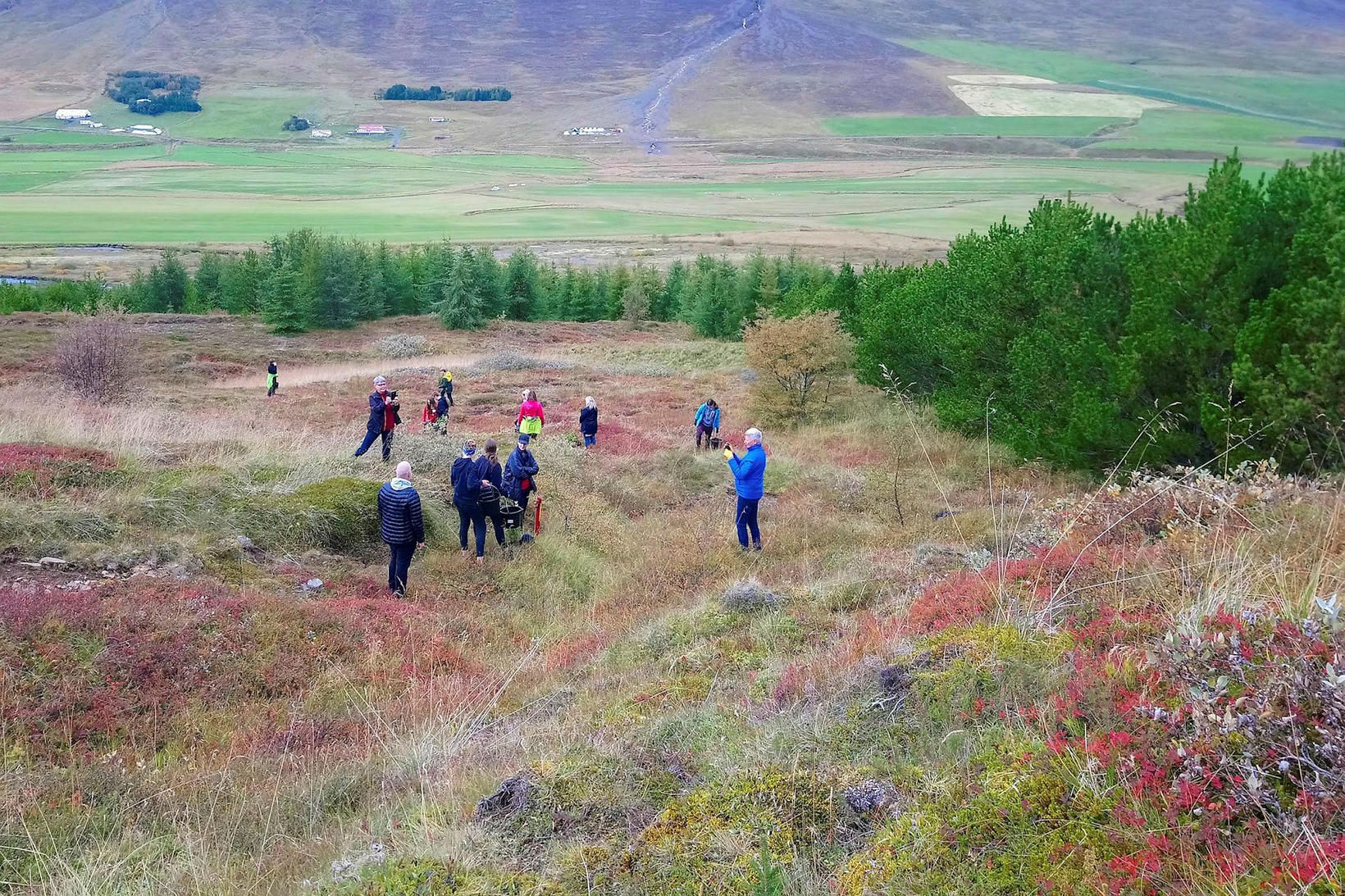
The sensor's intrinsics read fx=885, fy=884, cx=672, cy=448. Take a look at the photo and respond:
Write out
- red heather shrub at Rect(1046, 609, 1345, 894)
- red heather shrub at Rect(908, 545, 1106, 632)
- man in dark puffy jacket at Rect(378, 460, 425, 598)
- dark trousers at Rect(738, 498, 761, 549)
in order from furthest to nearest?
dark trousers at Rect(738, 498, 761, 549) < man in dark puffy jacket at Rect(378, 460, 425, 598) < red heather shrub at Rect(908, 545, 1106, 632) < red heather shrub at Rect(1046, 609, 1345, 894)

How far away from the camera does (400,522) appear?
10.0m

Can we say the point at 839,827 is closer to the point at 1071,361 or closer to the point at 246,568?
the point at 246,568

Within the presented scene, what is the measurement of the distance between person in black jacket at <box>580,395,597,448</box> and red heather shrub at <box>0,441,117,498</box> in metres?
9.12

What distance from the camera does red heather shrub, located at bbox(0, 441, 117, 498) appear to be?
35.2 ft

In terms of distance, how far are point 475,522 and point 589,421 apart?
786 cm

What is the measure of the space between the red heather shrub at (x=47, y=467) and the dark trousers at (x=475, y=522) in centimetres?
477

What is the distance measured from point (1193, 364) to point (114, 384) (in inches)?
1103

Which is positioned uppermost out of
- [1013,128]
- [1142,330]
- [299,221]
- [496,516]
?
[1013,128]

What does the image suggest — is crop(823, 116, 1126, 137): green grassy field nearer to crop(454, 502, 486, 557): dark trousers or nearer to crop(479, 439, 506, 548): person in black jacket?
crop(479, 439, 506, 548): person in black jacket

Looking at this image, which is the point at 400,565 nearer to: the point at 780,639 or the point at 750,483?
the point at 750,483

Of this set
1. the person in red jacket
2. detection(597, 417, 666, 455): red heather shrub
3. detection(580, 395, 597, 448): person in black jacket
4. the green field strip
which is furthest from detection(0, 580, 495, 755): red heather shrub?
the green field strip

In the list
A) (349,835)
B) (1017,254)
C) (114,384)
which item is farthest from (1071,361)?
(114,384)

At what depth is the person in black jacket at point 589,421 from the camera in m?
19.1

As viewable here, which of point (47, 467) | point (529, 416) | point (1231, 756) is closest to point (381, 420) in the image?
point (529, 416)
